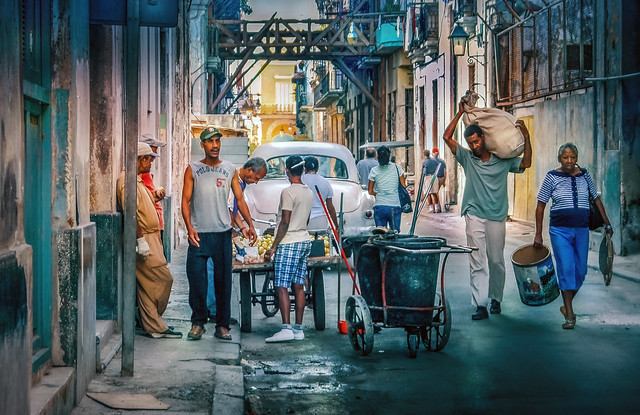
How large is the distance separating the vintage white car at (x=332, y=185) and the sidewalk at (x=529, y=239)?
2.91m

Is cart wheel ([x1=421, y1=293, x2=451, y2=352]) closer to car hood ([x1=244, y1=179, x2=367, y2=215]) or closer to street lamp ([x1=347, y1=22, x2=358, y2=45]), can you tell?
car hood ([x1=244, y1=179, x2=367, y2=215])

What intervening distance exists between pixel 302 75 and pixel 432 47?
199 feet

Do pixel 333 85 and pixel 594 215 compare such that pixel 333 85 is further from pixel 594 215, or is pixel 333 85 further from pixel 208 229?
pixel 208 229

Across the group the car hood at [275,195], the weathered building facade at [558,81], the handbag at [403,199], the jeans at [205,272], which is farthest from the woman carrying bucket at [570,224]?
the weathered building facade at [558,81]

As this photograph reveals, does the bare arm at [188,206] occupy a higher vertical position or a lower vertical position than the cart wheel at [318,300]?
higher

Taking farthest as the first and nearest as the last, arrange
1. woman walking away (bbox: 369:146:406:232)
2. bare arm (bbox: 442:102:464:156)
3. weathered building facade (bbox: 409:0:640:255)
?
weathered building facade (bbox: 409:0:640:255) → woman walking away (bbox: 369:146:406:232) → bare arm (bbox: 442:102:464:156)

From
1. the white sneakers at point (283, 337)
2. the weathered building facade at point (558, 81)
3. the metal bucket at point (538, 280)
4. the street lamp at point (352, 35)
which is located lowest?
the white sneakers at point (283, 337)

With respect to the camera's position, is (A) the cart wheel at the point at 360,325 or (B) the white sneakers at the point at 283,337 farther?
(B) the white sneakers at the point at 283,337

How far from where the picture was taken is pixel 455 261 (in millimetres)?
15195

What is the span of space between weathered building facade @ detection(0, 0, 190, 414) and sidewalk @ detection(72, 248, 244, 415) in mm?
231

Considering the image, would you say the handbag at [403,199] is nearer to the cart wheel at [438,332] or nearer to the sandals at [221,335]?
the cart wheel at [438,332]

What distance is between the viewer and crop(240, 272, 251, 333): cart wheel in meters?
9.12

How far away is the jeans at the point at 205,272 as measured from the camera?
8.53 m

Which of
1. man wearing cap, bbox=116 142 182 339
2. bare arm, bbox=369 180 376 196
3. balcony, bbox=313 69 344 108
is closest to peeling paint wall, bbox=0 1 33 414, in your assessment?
man wearing cap, bbox=116 142 182 339
